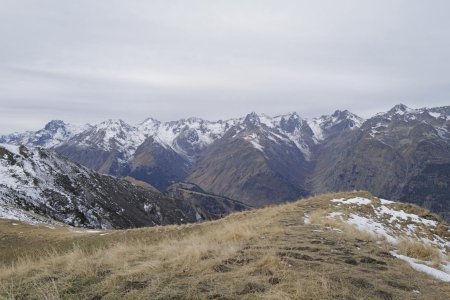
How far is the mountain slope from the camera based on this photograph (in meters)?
77.6

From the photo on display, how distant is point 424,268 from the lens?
520 inches

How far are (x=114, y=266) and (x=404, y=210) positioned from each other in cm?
2309

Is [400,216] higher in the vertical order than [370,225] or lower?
lower

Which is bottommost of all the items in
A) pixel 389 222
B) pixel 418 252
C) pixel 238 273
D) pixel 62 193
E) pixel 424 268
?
pixel 62 193

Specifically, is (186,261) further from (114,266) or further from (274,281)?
(274,281)

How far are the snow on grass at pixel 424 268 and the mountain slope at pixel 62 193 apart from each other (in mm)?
42079

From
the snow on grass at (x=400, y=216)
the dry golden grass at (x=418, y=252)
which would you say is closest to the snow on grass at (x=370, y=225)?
the snow on grass at (x=400, y=216)

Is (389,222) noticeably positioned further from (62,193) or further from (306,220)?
(62,193)

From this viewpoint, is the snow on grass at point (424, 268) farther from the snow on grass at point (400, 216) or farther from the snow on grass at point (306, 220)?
the snow on grass at point (400, 216)

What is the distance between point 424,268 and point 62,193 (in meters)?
92.7


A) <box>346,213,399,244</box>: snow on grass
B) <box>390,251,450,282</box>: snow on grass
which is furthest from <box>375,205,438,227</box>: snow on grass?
<box>390,251,450,282</box>: snow on grass

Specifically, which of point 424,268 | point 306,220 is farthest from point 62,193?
point 424,268

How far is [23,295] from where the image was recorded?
9.70m

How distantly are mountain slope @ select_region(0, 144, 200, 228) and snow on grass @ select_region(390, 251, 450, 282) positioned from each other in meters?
42.1
